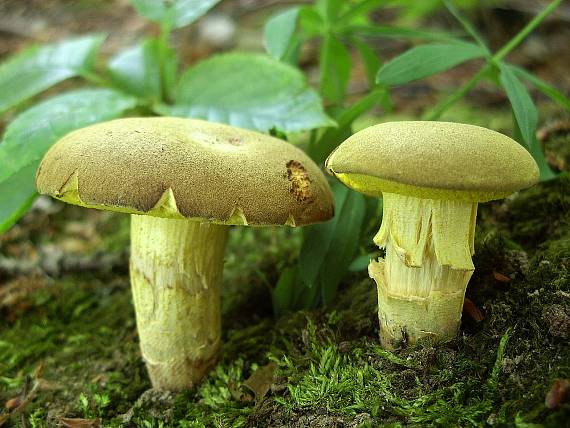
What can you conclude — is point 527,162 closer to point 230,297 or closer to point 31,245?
point 230,297

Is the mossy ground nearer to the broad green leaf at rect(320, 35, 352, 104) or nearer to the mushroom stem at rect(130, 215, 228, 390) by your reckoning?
the mushroom stem at rect(130, 215, 228, 390)

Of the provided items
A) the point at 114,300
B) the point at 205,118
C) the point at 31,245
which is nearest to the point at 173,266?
the point at 205,118

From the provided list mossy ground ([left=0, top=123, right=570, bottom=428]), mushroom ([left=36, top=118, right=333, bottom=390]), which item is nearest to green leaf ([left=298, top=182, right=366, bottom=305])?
mossy ground ([left=0, top=123, right=570, bottom=428])

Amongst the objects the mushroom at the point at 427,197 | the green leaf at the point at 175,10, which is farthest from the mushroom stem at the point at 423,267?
the green leaf at the point at 175,10

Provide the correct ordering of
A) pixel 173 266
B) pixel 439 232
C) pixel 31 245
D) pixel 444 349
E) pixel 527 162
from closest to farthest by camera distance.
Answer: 1. pixel 527 162
2. pixel 439 232
3. pixel 444 349
4. pixel 173 266
5. pixel 31 245

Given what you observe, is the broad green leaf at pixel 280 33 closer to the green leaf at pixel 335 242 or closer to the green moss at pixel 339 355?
the green leaf at pixel 335 242

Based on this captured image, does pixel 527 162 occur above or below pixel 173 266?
above

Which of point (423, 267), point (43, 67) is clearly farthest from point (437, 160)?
point (43, 67)
